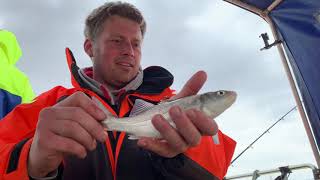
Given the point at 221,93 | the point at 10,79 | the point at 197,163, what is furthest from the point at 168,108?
the point at 10,79

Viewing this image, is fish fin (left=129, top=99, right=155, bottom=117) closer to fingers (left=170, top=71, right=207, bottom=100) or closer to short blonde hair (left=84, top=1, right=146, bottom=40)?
fingers (left=170, top=71, right=207, bottom=100)

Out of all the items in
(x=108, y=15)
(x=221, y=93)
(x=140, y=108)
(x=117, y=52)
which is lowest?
(x=140, y=108)

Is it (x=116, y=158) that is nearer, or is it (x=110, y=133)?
(x=116, y=158)

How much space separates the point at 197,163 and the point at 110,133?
2.35ft

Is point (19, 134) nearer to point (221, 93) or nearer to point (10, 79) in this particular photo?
point (221, 93)

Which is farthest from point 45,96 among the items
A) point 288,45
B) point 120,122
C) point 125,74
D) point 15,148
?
point 288,45

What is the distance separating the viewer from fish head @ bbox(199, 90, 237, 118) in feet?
6.88

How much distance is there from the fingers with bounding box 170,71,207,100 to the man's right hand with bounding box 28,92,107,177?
1.68 feet

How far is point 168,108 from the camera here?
2.13 meters

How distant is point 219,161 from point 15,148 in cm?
130

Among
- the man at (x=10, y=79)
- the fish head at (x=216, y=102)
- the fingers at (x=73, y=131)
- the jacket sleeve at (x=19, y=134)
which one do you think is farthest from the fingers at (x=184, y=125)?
the man at (x=10, y=79)

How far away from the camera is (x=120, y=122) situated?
213cm

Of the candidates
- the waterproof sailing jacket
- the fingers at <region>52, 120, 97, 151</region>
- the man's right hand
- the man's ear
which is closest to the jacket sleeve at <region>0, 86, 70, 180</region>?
the waterproof sailing jacket

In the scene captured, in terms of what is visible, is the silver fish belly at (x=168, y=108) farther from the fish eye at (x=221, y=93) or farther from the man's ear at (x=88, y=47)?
the man's ear at (x=88, y=47)
